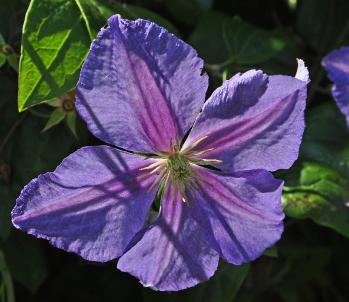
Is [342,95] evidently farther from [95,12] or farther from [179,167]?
[95,12]

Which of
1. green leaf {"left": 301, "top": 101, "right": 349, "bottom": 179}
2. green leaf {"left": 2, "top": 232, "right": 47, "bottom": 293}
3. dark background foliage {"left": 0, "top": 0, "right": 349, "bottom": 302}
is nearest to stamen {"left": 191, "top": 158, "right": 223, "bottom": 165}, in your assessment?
dark background foliage {"left": 0, "top": 0, "right": 349, "bottom": 302}

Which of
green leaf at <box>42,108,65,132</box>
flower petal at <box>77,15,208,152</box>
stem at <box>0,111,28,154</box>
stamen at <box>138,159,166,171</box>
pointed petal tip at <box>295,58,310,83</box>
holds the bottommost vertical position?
stamen at <box>138,159,166,171</box>

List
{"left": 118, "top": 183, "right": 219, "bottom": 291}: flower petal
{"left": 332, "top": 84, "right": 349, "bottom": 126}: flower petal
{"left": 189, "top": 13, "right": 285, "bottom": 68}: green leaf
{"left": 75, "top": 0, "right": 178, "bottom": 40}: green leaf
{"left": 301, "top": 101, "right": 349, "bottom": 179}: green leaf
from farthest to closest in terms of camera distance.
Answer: {"left": 189, "top": 13, "right": 285, "bottom": 68}: green leaf
{"left": 301, "top": 101, "right": 349, "bottom": 179}: green leaf
{"left": 332, "top": 84, "right": 349, "bottom": 126}: flower petal
{"left": 75, "top": 0, "right": 178, "bottom": 40}: green leaf
{"left": 118, "top": 183, "right": 219, "bottom": 291}: flower petal

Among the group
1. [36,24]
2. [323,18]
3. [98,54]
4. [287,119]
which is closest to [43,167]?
[36,24]

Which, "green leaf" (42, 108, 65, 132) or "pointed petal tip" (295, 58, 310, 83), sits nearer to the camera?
"pointed petal tip" (295, 58, 310, 83)

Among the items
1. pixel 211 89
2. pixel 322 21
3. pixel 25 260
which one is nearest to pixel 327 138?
pixel 211 89

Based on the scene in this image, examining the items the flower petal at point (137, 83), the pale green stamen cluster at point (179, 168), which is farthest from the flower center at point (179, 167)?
the flower petal at point (137, 83)

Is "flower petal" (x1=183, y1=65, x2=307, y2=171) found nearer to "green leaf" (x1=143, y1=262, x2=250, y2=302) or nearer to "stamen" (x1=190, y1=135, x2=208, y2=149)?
"stamen" (x1=190, y1=135, x2=208, y2=149)

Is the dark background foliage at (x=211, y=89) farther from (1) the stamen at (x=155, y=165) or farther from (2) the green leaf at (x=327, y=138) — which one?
(1) the stamen at (x=155, y=165)
